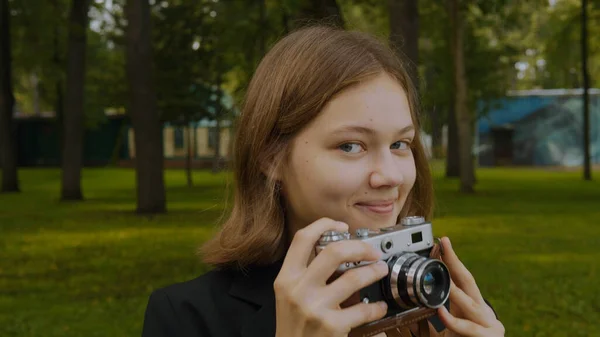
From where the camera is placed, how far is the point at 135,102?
20.5 m

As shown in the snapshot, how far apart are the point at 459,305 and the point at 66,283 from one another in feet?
30.4

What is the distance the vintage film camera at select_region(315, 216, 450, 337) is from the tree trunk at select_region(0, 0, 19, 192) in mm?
30928

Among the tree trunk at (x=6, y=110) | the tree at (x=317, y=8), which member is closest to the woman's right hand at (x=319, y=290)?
the tree at (x=317, y=8)

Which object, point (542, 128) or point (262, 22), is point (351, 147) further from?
point (542, 128)

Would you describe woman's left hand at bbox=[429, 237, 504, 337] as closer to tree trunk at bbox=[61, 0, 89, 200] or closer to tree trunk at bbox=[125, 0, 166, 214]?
tree trunk at bbox=[125, 0, 166, 214]

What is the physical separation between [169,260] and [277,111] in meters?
10.6

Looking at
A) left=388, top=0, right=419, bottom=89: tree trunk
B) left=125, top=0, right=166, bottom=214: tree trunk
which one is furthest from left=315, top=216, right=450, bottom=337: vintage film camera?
left=125, top=0, right=166, bottom=214: tree trunk

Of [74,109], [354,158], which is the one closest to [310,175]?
[354,158]

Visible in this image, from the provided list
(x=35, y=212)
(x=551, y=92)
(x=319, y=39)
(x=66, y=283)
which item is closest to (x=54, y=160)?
(x=551, y=92)

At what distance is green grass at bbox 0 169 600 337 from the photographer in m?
8.66

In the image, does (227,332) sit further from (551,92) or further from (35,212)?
(551,92)

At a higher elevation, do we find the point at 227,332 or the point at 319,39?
the point at 319,39

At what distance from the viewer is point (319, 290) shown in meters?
2.07

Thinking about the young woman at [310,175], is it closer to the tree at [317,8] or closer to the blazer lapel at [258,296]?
the blazer lapel at [258,296]
